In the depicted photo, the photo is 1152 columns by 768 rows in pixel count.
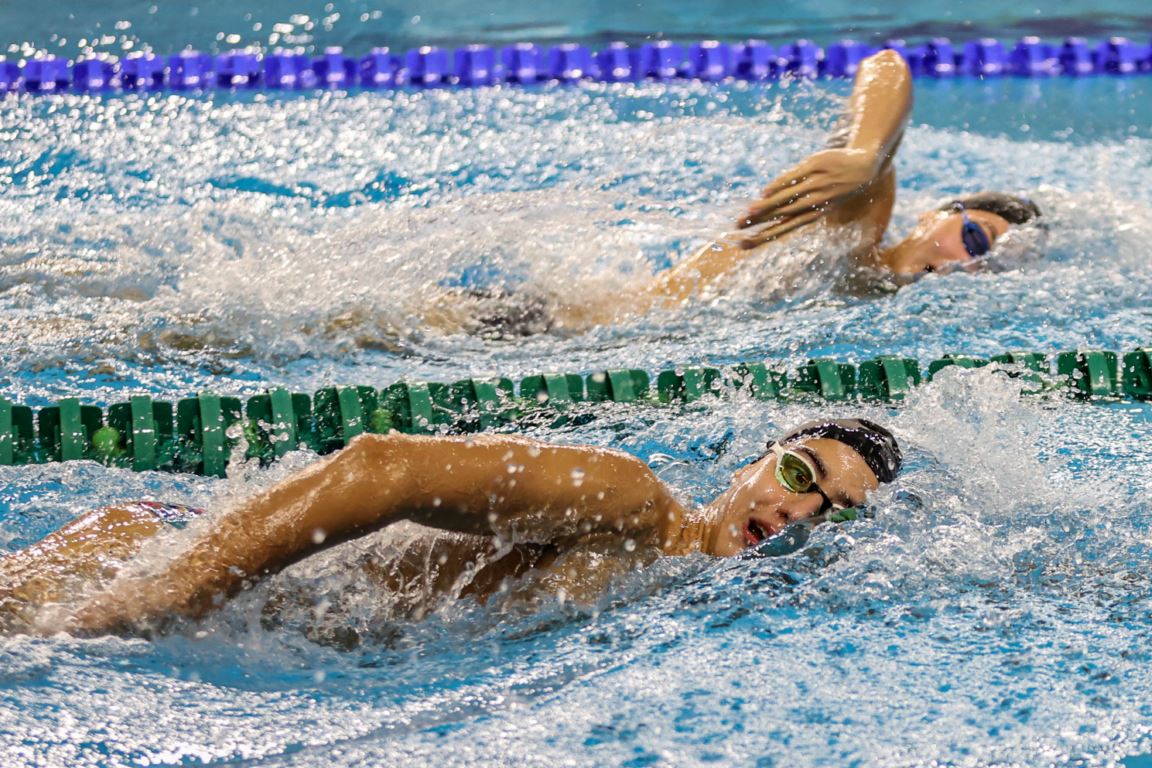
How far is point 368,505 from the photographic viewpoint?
6.04 ft

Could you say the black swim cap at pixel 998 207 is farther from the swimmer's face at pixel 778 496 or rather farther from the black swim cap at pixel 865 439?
the swimmer's face at pixel 778 496

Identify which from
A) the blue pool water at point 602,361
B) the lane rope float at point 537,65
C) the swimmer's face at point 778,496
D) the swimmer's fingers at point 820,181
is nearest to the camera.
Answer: the blue pool water at point 602,361

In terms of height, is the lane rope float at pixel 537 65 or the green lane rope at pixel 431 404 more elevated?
the lane rope float at pixel 537 65

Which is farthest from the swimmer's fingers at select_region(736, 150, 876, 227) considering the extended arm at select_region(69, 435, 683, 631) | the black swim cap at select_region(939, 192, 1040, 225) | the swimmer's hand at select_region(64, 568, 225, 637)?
the swimmer's hand at select_region(64, 568, 225, 637)

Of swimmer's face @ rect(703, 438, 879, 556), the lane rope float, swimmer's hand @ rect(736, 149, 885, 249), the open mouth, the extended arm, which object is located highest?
the lane rope float

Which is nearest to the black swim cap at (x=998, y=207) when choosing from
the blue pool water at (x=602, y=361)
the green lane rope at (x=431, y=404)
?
the blue pool water at (x=602, y=361)

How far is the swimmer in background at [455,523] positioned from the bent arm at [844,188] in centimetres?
122

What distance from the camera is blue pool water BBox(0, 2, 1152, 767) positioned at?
2.00 meters

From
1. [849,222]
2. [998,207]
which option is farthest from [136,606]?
[998,207]

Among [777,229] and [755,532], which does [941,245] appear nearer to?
[777,229]

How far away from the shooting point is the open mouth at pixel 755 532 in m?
2.27

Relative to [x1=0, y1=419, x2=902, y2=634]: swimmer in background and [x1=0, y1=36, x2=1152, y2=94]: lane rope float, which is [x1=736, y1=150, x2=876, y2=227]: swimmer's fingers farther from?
[x1=0, y1=36, x2=1152, y2=94]: lane rope float

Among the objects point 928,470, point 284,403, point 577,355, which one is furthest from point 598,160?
point 928,470

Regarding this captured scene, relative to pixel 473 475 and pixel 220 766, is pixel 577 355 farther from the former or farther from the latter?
pixel 220 766
